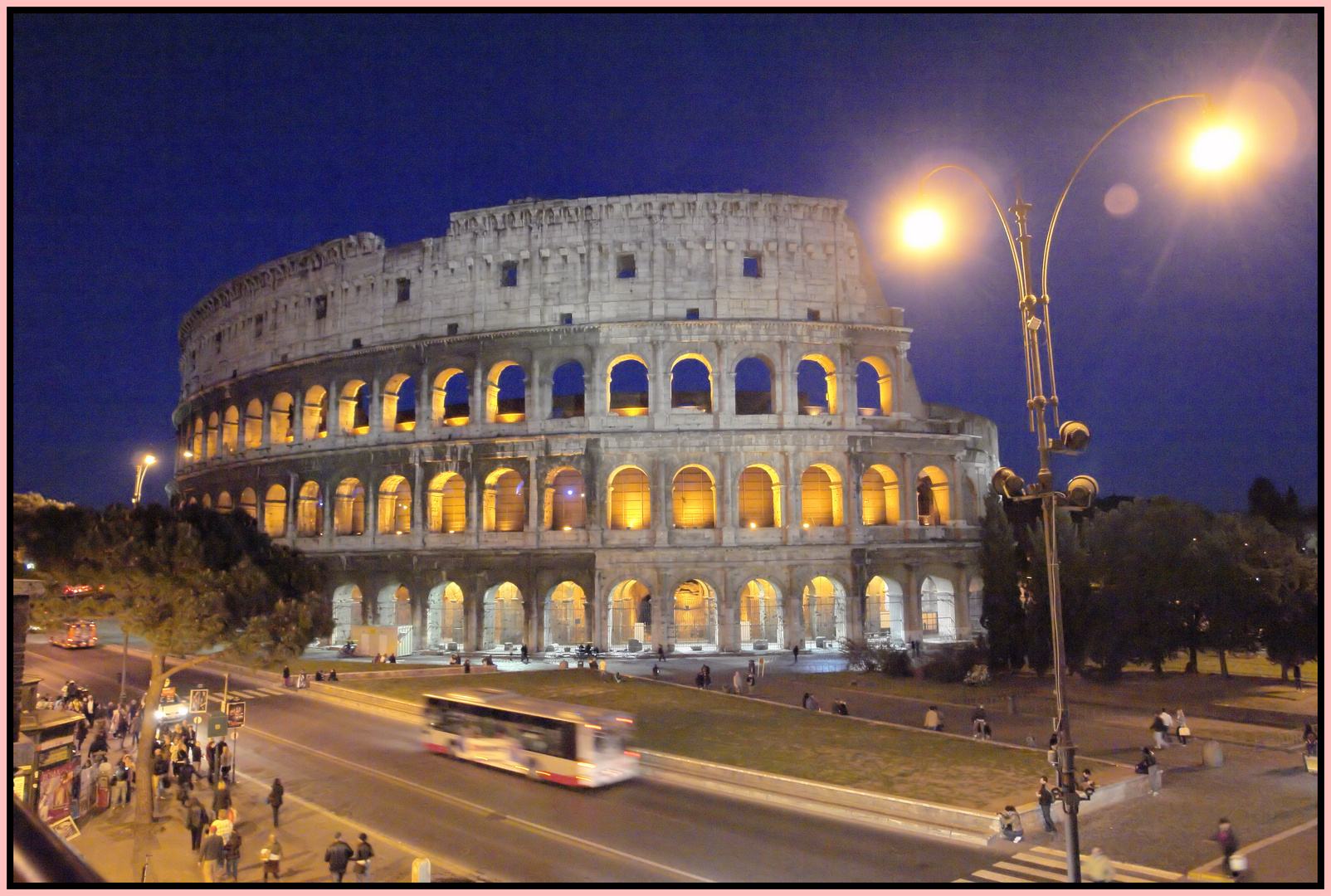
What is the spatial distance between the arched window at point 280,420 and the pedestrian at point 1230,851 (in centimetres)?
4067

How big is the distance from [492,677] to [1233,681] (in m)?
24.5

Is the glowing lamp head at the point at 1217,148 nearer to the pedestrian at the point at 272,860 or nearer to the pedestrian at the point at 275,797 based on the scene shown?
the pedestrian at the point at 272,860

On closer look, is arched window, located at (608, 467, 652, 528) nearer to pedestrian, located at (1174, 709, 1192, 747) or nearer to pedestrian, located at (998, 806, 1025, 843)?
pedestrian, located at (1174, 709, 1192, 747)

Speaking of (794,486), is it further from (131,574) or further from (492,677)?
(131,574)

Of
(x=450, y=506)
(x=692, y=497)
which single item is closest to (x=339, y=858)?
(x=692, y=497)

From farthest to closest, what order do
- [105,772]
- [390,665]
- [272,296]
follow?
[272,296], [390,665], [105,772]

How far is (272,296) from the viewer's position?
4278 centimetres

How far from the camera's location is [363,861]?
1172 cm

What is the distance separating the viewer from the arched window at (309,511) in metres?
39.6

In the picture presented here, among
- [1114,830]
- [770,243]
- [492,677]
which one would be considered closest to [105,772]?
[492,677]

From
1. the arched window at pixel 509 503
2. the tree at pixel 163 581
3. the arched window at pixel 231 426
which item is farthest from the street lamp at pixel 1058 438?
the arched window at pixel 231 426

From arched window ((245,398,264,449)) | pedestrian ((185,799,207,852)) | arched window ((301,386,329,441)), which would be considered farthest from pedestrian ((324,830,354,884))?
arched window ((245,398,264,449))

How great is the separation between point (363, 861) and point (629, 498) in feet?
83.8

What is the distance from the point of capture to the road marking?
1206 centimetres
